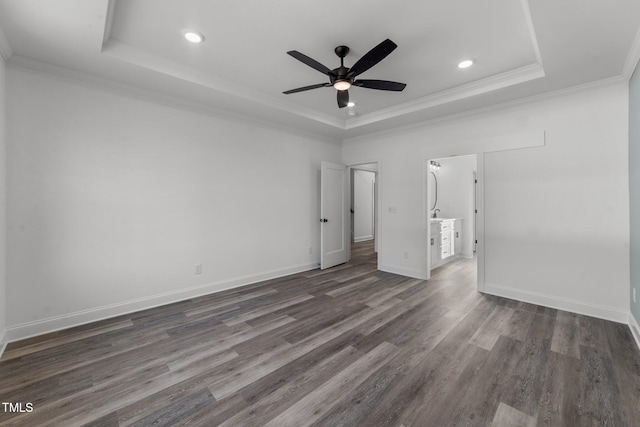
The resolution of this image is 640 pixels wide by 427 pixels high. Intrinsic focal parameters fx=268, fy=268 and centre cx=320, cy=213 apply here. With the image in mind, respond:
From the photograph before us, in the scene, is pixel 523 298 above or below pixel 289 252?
below

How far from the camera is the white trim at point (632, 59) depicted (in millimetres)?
2271

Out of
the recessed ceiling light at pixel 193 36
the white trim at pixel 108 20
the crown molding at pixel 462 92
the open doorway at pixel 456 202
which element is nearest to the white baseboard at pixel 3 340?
the white trim at pixel 108 20

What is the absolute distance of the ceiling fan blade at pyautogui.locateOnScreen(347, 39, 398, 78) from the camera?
2.04m

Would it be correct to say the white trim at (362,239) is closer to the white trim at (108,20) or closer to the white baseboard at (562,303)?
the white baseboard at (562,303)

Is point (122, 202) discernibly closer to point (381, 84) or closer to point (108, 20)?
point (108, 20)

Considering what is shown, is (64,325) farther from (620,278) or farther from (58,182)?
(620,278)

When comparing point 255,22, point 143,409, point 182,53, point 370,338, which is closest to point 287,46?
point 255,22

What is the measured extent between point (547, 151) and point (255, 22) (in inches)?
142

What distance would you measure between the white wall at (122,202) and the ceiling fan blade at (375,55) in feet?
7.80

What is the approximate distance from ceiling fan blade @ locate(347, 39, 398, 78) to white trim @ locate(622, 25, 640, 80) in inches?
80.2

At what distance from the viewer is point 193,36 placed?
7.98ft

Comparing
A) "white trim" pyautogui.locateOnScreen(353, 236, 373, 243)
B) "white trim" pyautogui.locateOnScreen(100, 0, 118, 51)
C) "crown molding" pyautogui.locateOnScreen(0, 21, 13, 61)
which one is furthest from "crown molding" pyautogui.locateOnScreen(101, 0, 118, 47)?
"white trim" pyautogui.locateOnScreen(353, 236, 373, 243)

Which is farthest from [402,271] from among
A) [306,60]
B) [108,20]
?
[108,20]

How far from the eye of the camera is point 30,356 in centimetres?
228
